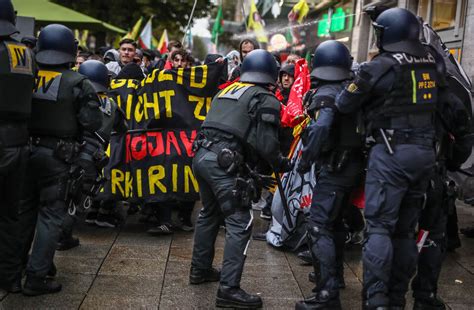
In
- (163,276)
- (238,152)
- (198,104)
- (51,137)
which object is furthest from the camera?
(198,104)

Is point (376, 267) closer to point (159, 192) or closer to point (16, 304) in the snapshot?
point (16, 304)

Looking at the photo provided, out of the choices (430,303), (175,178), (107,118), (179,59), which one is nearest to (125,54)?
(179,59)

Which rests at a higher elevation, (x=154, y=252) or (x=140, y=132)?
(x=140, y=132)

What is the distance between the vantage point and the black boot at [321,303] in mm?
4234

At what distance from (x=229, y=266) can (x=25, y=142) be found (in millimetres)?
1684

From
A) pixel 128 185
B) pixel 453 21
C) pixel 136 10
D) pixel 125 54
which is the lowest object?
pixel 128 185

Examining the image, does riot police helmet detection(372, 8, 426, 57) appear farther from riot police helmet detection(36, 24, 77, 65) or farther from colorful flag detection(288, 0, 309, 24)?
colorful flag detection(288, 0, 309, 24)

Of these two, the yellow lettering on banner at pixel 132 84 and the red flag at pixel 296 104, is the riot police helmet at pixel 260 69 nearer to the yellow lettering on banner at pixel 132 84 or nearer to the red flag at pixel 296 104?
the red flag at pixel 296 104

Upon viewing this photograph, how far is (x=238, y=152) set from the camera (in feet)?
15.0

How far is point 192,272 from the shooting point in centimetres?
481

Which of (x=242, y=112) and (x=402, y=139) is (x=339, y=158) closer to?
(x=402, y=139)

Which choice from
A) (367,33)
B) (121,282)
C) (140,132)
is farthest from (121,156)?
(367,33)

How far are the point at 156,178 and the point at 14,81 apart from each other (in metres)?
2.52

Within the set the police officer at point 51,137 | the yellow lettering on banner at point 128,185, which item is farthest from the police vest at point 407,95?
the yellow lettering on banner at point 128,185
